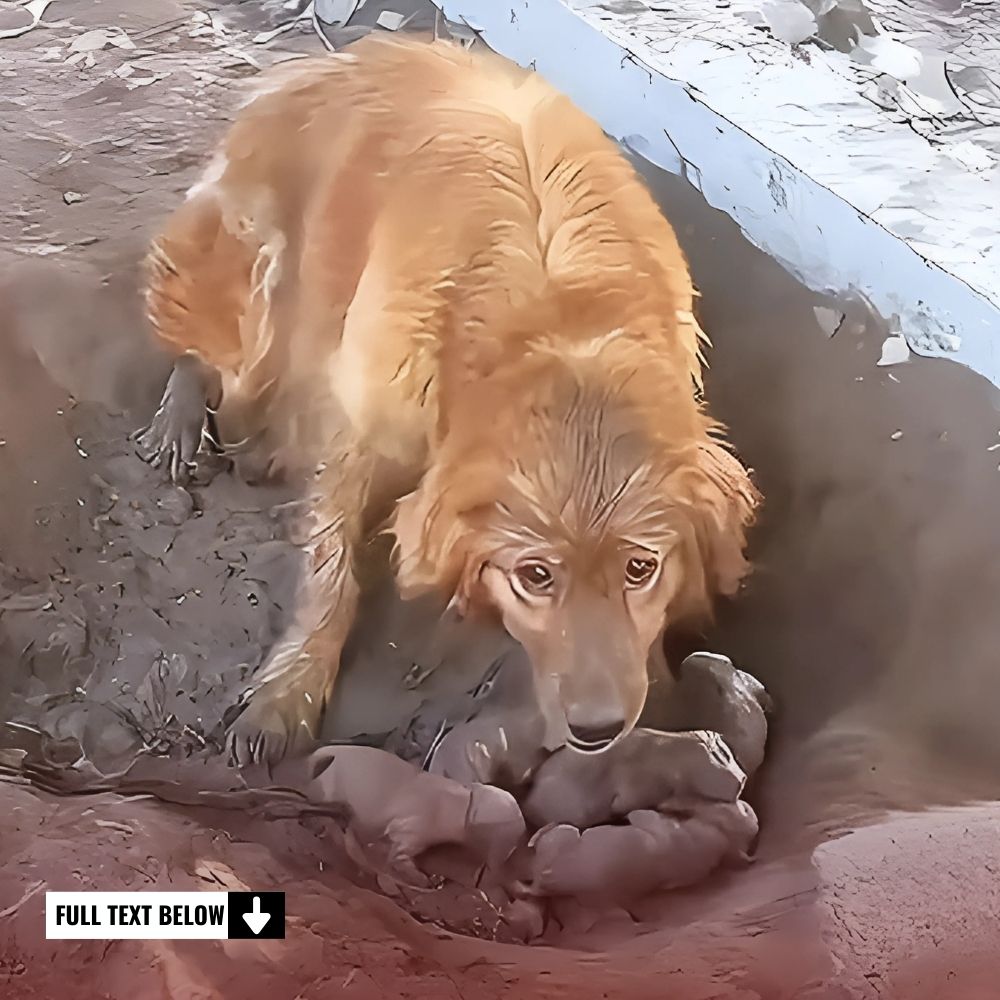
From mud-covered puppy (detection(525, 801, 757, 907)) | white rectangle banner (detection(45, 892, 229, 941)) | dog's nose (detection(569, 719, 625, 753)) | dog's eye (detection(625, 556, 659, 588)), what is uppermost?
dog's eye (detection(625, 556, 659, 588))

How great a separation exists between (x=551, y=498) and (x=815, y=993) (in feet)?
1.80

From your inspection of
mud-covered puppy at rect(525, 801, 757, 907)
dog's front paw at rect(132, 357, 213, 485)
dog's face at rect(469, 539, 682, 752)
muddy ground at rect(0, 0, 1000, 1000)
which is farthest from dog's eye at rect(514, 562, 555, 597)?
dog's front paw at rect(132, 357, 213, 485)

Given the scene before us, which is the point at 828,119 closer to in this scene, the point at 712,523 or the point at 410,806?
the point at 712,523

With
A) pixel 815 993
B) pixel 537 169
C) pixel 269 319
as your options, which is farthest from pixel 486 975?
pixel 537 169

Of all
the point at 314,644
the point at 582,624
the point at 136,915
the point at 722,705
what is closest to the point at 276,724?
the point at 314,644

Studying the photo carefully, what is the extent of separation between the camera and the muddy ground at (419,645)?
104 cm

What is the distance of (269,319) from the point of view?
1.16m

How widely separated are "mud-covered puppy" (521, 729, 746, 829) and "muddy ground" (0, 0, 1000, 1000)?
0.26 ft

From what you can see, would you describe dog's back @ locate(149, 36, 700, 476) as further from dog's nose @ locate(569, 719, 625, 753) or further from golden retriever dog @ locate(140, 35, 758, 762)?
dog's nose @ locate(569, 719, 625, 753)

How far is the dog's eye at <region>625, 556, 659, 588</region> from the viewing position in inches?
42.5

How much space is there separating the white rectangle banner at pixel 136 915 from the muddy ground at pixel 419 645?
0.01 m

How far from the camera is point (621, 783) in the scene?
3.50 feet

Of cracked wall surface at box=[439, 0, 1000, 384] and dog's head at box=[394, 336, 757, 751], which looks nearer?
dog's head at box=[394, 336, 757, 751]

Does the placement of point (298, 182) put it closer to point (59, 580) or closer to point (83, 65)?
point (83, 65)
